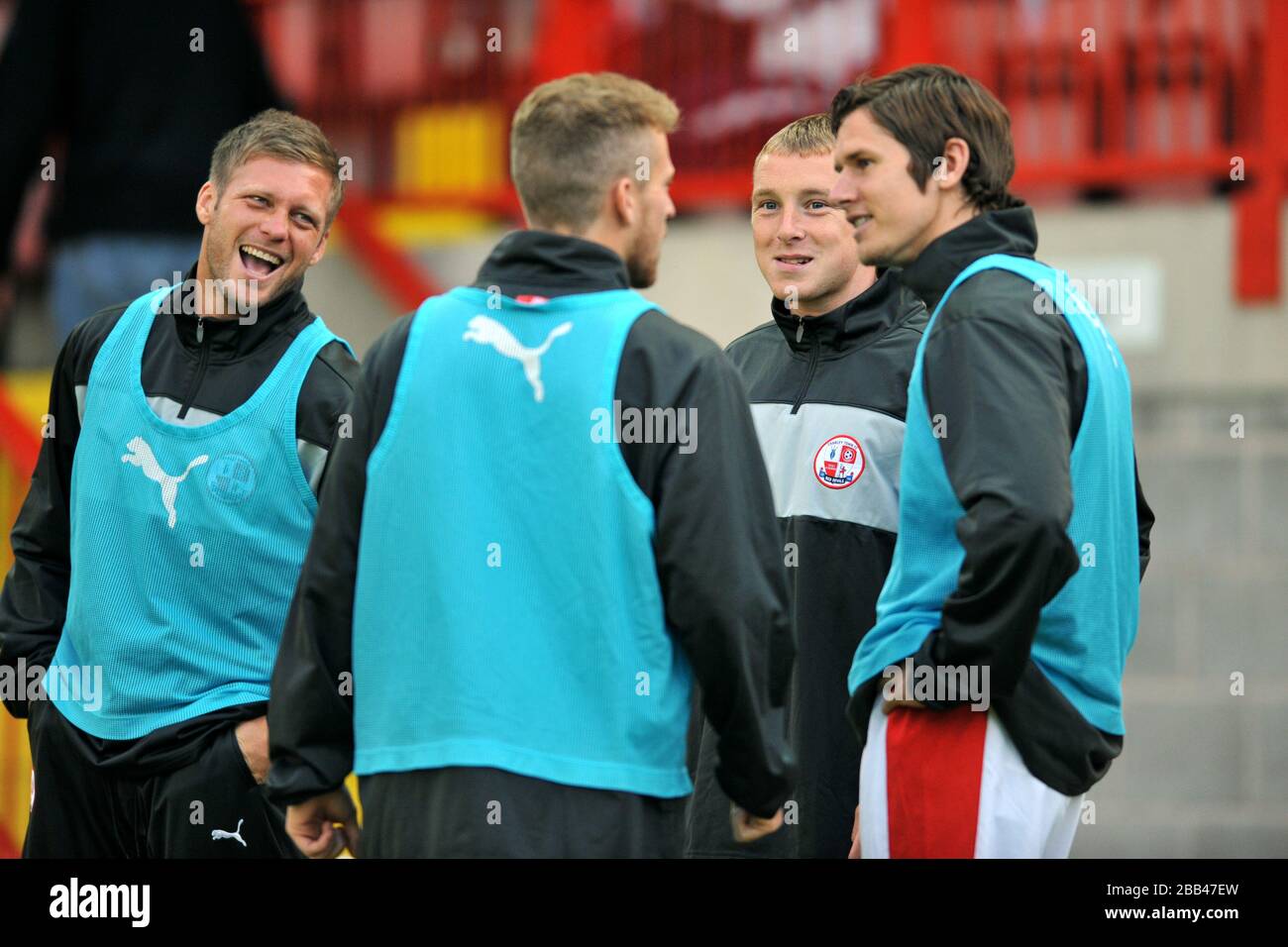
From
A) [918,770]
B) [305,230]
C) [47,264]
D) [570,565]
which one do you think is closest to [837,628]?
[918,770]

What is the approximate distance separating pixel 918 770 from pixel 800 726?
70 centimetres

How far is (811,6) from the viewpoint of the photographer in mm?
7387

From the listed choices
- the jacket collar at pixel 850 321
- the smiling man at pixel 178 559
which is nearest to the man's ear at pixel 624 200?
the smiling man at pixel 178 559

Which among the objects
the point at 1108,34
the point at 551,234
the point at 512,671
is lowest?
the point at 512,671

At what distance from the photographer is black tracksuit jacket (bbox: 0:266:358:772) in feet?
11.6

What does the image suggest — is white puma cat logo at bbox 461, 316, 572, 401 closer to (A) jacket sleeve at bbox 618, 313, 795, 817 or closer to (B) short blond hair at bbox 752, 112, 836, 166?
(A) jacket sleeve at bbox 618, 313, 795, 817

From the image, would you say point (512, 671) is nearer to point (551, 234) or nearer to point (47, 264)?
point (551, 234)

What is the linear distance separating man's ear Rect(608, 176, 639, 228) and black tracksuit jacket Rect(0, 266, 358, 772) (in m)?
0.87

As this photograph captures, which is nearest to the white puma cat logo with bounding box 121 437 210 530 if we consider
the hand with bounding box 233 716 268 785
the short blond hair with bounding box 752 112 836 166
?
the hand with bounding box 233 716 268 785

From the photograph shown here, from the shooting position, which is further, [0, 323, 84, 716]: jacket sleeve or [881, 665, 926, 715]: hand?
[0, 323, 84, 716]: jacket sleeve

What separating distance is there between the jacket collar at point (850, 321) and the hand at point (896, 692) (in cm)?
107

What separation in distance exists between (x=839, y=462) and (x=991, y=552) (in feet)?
3.08
